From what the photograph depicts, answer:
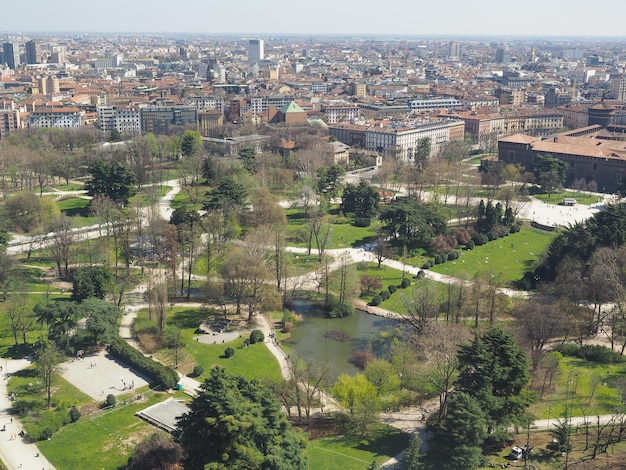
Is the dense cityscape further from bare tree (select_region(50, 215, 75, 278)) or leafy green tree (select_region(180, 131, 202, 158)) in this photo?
leafy green tree (select_region(180, 131, 202, 158))

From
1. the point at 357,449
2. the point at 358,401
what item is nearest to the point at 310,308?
the point at 358,401

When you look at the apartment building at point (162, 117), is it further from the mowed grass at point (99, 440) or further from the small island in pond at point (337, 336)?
the mowed grass at point (99, 440)

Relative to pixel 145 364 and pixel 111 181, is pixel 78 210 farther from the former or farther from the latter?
pixel 145 364

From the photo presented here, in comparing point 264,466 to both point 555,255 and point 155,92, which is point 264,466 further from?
point 155,92

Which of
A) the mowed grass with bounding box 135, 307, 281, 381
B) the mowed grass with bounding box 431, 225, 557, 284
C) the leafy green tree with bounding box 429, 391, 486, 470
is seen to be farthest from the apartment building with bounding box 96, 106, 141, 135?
the leafy green tree with bounding box 429, 391, 486, 470

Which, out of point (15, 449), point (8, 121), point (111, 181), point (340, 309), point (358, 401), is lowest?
point (15, 449)

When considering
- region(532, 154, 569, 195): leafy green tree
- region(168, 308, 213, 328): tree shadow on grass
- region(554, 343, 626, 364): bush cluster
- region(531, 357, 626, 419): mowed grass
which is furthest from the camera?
region(532, 154, 569, 195): leafy green tree

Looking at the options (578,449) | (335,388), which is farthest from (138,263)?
(578,449)

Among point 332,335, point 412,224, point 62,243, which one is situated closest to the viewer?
point 332,335
